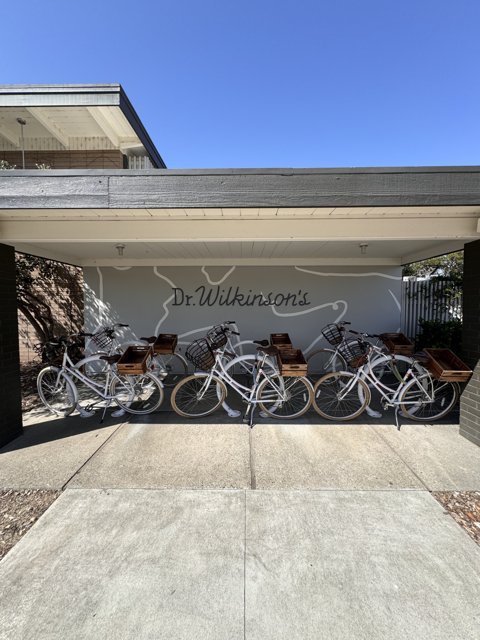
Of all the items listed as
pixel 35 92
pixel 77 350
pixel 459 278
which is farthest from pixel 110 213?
pixel 459 278

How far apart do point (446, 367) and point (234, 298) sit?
3836mm

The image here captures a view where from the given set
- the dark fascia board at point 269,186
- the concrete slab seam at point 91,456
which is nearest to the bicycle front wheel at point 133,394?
the concrete slab seam at point 91,456

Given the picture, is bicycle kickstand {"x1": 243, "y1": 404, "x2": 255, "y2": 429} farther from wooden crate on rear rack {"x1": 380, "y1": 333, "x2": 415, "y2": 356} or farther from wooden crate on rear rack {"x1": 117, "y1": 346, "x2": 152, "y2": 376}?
wooden crate on rear rack {"x1": 380, "y1": 333, "x2": 415, "y2": 356}

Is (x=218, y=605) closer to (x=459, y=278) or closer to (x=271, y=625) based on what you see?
(x=271, y=625)

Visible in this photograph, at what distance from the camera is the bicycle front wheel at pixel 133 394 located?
4.42 meters

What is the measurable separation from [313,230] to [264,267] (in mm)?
2964

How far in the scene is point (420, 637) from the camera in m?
1.58

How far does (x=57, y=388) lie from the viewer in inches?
179

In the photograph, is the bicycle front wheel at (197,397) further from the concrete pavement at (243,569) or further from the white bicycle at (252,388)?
the concrete pavement at (243,569)

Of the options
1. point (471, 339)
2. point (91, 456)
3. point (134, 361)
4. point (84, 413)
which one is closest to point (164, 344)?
point (134, 361)

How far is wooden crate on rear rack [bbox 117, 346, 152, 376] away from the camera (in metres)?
4.16

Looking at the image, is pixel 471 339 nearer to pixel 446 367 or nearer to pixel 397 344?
pixel 446 367

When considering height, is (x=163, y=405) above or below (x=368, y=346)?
below

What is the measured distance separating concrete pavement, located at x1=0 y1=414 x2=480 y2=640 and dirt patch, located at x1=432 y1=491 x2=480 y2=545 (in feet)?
0.29
